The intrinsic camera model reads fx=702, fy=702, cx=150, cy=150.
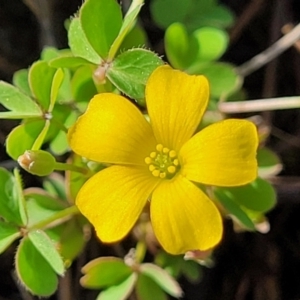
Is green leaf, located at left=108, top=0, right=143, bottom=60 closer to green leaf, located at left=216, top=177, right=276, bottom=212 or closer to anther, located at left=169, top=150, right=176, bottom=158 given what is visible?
anther, located at left=169, top=150, right=176, bottom=158

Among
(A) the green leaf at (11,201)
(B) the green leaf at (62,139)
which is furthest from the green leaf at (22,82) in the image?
(A) the green leaf at (11,201)

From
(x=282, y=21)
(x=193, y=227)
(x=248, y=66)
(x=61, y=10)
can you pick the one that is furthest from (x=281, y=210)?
(x=61, y=10)

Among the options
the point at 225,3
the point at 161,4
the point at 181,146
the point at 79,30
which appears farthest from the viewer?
the point at 225,3

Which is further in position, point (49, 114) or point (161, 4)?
point (161, 4)

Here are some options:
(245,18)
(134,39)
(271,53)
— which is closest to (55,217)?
(134,39)

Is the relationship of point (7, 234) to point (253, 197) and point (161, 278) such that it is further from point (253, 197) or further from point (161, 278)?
point (253, 197)

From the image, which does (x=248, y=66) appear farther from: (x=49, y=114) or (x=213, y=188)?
(x=49, y=114)
